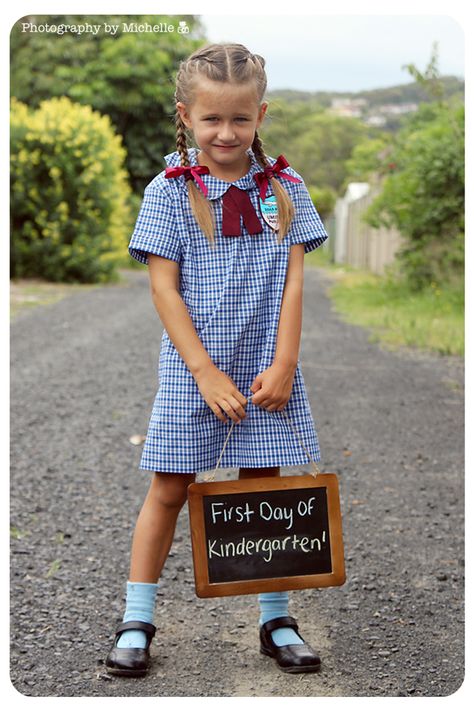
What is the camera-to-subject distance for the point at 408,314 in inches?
389

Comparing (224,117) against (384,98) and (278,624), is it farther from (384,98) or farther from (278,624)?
(384,98)

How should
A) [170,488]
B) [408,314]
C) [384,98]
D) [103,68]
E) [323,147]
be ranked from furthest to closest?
[323,147] → [103,68] → [384,98] → [408,314] → [170,488]

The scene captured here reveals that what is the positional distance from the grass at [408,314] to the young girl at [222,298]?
5.47 metres

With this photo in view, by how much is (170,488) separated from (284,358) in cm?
46

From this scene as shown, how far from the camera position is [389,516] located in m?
3.67

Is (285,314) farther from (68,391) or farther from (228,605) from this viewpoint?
(68,391)

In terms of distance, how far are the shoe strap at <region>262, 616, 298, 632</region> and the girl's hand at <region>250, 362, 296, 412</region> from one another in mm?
576

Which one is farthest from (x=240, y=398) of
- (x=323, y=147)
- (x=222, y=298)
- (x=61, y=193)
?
(x=323, y=147)

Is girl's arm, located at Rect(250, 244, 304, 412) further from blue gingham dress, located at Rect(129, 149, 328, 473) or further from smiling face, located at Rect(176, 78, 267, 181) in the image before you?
smiling face, located at Rect(176, 78, 267, 181)

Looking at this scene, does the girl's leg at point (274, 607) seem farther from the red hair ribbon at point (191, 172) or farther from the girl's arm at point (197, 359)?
the red hair ribbon at point (191, 172)

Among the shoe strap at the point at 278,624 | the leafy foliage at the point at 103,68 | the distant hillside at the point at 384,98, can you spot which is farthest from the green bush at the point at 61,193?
the shoe strap at the point at 278,624

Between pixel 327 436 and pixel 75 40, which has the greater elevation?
pixel 75 40

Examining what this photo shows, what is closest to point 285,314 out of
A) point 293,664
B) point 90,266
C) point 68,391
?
point 293,664
